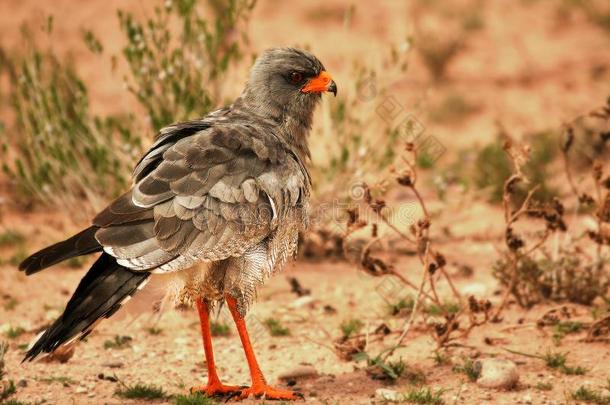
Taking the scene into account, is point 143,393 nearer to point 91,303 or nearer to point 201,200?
point 91,303

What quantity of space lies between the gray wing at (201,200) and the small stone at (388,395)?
3.59 ft

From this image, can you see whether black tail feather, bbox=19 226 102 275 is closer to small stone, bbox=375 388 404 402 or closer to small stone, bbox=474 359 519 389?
small stone, bbox=375 388 404 402

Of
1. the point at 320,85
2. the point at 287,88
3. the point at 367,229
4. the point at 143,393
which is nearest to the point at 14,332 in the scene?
the point at 143,393

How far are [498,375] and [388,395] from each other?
0.66 meters

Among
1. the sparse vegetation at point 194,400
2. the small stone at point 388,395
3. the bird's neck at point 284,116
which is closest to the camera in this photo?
the sparse vegetation at point 194,400

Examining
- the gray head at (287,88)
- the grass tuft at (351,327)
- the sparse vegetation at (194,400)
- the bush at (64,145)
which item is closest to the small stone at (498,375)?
the grass tuft at (351,327)

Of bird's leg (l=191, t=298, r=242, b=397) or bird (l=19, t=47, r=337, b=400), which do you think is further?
bird's leg (l=191, t=298, r=242, b=397)

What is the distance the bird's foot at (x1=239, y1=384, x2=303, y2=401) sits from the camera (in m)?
5.02

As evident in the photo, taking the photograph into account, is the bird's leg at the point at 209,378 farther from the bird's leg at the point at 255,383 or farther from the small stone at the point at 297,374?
the small stone at the point at 297,374

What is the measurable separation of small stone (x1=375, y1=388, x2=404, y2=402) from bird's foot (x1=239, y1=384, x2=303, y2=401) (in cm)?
44

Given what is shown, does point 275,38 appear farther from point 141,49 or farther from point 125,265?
point 125,265

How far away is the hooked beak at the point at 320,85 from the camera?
5.68m

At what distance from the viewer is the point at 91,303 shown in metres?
4.44

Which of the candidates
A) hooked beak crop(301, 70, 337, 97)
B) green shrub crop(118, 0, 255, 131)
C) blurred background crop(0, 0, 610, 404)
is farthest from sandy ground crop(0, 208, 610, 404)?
green shrub crop(118, 0, 255, 131)
